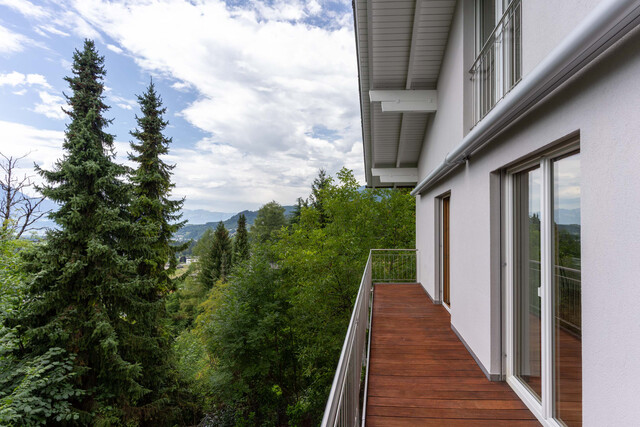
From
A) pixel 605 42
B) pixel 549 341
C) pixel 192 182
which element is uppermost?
pixel 192 182

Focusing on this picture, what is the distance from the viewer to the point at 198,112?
26.7 metres

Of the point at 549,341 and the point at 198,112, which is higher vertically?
the point at 198,112

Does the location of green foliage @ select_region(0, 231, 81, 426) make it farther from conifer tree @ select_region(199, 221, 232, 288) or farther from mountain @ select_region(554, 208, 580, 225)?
conifer tree @ select_region(199, 221, 232, 288)

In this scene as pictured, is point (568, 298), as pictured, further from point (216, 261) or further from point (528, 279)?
point (216, 261)

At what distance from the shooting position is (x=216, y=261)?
32438 millimetres

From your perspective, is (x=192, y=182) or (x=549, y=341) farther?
(x=192, y=182)

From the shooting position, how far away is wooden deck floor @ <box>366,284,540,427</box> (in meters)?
2.70

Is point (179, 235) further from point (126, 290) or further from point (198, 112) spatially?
point (198, 112)

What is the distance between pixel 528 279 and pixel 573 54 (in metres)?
1.92

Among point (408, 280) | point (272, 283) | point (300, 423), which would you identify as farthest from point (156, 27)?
point (300, 423)

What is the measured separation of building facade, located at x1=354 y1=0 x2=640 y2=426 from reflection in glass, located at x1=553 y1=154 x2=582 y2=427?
0.01 m

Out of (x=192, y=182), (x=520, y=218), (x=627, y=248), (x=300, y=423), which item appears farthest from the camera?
(x=192, y=182)

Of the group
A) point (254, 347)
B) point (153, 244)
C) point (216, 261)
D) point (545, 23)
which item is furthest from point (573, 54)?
point (216, 261)

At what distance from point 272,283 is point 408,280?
6955 millimetres
